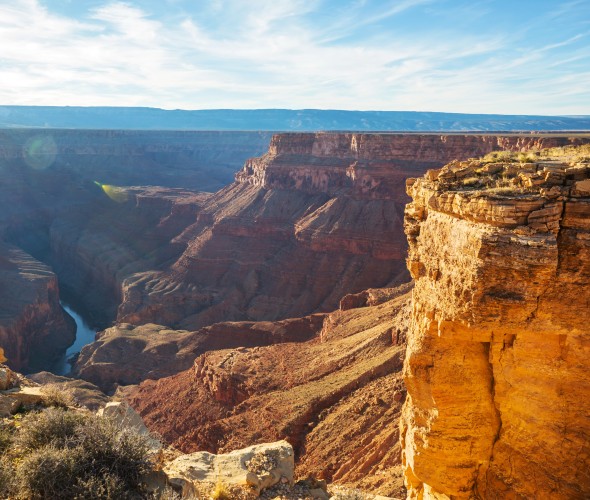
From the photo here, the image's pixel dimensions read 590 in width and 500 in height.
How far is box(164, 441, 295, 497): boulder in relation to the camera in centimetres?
1170

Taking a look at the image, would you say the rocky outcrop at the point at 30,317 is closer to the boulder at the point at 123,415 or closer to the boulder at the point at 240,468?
the boulder at the point at 123,415

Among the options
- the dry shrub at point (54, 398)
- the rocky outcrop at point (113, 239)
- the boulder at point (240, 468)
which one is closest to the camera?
the boulder at point (240, 468)

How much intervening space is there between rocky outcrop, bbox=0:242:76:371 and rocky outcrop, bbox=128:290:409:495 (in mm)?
19292

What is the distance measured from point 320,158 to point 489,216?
58.4 metres

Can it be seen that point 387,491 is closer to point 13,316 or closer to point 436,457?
point 436,457

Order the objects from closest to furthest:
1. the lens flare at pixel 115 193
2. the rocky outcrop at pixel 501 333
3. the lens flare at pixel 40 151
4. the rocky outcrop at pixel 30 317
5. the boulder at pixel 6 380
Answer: the rocky outcrop at pixel 501 333 → the boulder at pixel 6 380 → the rocky outcrop at pixel 30 317 → the lens flare at pixel 115 193 → the lens flare at pixel 40 151

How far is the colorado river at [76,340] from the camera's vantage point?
48.3m

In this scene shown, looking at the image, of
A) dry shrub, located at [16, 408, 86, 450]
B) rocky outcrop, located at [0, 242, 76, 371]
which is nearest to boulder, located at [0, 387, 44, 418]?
dry shrub, located at [16, 408, 86, 450]

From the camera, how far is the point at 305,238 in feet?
189

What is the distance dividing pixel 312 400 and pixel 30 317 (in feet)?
127

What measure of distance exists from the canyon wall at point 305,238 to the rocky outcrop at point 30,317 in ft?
23.8

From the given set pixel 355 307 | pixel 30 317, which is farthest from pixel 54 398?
pixel 30 317

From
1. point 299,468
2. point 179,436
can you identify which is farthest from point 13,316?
point 299,468

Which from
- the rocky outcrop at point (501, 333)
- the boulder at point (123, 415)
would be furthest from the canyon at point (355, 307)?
the boulder at point (123, 415)
